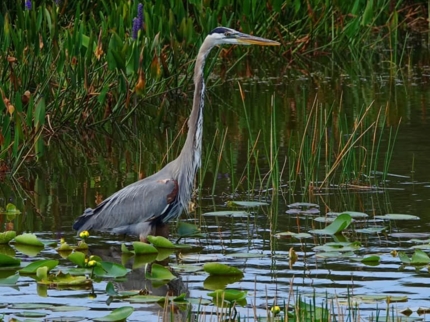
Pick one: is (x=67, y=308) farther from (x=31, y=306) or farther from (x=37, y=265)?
(x=37, y=265)

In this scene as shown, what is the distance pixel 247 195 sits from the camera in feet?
28.2

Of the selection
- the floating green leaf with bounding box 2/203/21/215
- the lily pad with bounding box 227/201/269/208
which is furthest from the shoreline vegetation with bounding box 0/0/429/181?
the floating green leaf with bounding box 2/203/21/215

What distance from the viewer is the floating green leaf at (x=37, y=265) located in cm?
632

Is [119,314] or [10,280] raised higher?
[10,280]

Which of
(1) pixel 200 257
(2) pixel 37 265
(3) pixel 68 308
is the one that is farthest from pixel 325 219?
(3) pixel 68 308

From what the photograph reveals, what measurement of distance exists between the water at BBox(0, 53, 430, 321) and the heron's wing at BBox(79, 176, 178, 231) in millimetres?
150

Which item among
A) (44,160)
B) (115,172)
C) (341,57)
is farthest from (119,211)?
(341,57)

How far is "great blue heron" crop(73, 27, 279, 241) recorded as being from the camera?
24.9 ft

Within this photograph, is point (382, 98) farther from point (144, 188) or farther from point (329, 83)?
point (144, 188)

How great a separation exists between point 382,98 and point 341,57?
3.37 metres

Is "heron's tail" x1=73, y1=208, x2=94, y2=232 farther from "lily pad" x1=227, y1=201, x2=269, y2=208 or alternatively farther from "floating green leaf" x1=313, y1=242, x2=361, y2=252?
"floating green leaf" x1=313, y1=242, x2=361, y2=252

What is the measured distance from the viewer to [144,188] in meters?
7.64

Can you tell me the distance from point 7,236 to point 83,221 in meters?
0.57

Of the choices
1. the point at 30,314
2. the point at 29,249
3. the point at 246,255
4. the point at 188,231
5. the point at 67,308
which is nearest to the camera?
the point at 30,314
